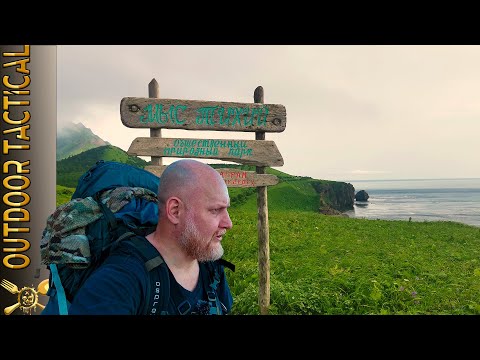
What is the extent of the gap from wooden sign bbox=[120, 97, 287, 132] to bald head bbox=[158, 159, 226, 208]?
4.40 m

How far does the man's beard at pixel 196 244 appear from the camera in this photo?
127 inches

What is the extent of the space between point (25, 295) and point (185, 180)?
3585mm

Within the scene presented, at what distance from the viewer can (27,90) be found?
5.85 metres

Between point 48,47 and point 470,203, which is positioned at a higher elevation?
point 48,47

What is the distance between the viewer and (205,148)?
24.9ft

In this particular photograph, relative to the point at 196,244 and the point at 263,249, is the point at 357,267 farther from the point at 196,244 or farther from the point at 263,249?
the point at 196,244

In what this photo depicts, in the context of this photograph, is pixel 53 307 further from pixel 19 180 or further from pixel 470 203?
pixel 470 203

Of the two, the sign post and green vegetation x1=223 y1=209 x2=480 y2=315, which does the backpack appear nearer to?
the sign post

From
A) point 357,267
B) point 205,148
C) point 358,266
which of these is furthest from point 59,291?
point 358,266

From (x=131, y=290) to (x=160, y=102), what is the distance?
5050 mm

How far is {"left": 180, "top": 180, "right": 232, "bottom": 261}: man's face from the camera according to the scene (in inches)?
126

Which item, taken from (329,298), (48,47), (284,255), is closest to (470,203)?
(284,255)

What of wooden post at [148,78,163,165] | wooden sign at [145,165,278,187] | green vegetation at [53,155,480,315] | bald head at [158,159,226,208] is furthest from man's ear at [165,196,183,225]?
green vegetation at [53,155,480,315]

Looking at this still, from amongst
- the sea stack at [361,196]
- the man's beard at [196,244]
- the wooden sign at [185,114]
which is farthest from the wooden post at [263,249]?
the sea stack at [361,196]
